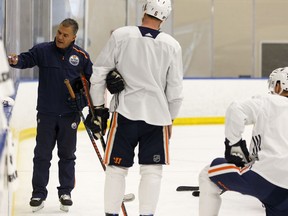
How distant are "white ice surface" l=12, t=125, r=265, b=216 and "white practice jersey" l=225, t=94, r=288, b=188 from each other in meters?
1.22

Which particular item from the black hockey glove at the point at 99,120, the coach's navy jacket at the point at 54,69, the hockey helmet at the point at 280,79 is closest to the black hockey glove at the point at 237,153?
the hockey helmet at the point at 280,79

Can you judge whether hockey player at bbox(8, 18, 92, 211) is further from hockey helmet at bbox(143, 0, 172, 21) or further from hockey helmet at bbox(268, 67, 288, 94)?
hockey helmet at bbox(268, 67, 288, 94)

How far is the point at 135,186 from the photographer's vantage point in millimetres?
4934

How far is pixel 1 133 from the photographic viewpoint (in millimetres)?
2057

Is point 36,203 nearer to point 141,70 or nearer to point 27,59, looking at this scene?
point 27,59

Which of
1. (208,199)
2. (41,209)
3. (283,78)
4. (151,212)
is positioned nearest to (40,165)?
(41,209)

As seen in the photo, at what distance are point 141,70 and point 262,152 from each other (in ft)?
2.33

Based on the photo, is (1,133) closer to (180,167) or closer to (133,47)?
(133,47)

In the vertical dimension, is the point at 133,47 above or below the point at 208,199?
above

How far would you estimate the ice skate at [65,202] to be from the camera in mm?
4043

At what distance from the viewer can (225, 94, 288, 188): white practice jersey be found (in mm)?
2820

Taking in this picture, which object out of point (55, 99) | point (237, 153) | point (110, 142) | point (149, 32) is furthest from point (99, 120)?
point (237, 153)

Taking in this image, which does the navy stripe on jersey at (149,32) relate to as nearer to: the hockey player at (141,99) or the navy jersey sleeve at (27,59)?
the hockey player at (141,99)

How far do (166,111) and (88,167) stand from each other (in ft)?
8.32
